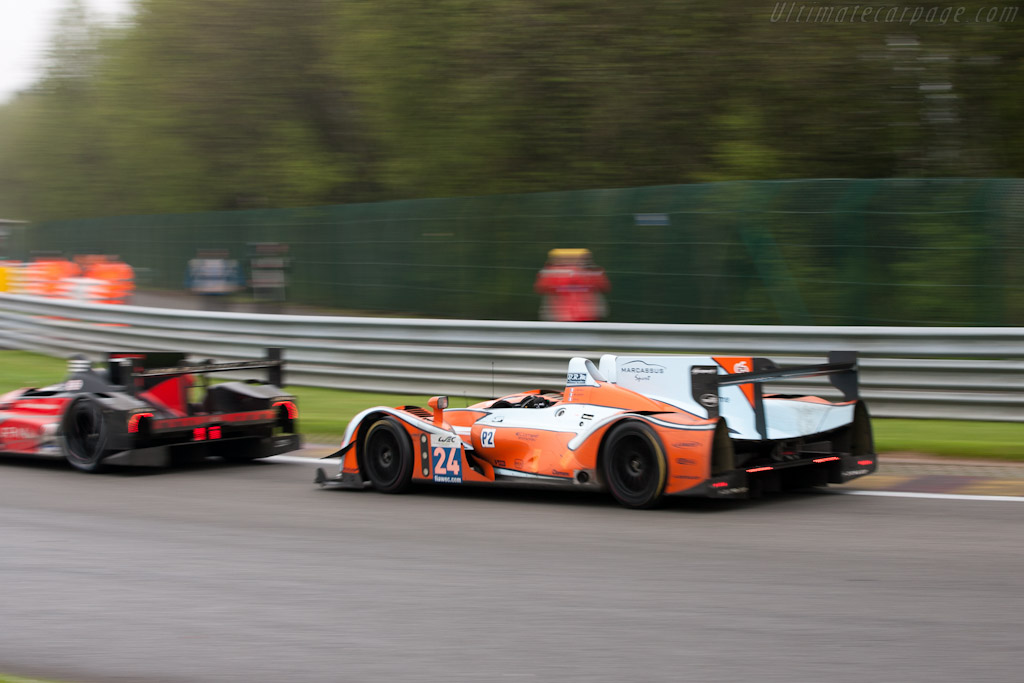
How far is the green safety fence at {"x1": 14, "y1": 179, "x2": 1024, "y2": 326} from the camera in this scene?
11.9m

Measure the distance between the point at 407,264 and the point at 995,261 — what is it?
9.15m

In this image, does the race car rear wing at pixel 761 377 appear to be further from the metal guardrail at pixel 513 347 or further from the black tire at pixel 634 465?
the metal guardrail at pixel 513 347

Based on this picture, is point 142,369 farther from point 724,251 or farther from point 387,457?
point 724,251

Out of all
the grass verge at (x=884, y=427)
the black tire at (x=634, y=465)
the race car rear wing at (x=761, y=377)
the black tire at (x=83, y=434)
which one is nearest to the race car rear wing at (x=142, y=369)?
the black tire at (x=83, y=434)

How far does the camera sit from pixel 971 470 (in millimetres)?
9117

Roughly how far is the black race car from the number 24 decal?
2595mm

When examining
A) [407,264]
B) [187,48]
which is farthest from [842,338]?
[187,48]

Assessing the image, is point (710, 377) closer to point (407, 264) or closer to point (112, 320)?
point (407, 264)

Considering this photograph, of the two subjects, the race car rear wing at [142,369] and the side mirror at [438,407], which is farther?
the race car rear wing at [142,369]

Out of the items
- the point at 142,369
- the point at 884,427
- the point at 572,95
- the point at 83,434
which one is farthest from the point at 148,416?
the point at 572,95

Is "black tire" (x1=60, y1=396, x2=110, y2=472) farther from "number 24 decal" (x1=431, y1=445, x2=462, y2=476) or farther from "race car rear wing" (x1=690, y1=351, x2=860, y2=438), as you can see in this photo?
"race car rear wing" (x1=690, y1=351, x2=860, y2=438)

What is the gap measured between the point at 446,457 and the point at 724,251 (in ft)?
19.6

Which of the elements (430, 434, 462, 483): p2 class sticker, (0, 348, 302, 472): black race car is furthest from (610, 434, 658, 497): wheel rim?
(0, 348, 302, 472): black race car

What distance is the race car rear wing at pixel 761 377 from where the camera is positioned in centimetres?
766
